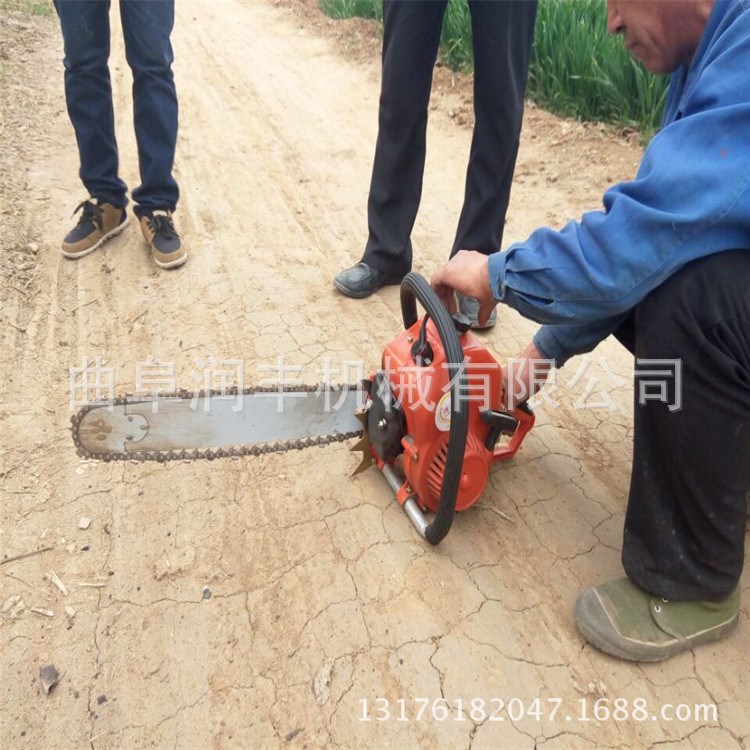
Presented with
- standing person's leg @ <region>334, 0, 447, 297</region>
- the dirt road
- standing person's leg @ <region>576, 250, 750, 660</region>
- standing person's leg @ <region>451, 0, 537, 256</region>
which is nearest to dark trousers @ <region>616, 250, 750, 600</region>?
standing person's leg @ <region>576, 250, 750, 660</region>

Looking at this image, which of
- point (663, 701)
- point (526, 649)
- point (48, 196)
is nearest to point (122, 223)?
point (48, 196)

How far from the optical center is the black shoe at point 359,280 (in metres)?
2.92

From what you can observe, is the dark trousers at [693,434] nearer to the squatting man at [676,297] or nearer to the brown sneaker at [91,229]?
the squatting man at [676,297]

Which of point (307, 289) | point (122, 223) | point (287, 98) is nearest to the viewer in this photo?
point (307, 289)

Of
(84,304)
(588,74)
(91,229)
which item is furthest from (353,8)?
(84,304)

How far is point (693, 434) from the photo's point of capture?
1370 millimetres

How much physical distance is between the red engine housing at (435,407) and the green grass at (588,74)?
10.6 feet

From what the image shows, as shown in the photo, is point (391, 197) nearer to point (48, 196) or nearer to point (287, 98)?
point (48, 196)

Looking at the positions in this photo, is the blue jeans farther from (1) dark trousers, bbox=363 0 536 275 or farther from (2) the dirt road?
(1) dark trousers, bbox=363 0 536 275

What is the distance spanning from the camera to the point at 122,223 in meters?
3.31

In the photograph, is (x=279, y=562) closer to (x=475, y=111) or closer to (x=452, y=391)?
(x=452, y=391)

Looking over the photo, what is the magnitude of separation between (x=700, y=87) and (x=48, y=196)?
338 centimetres

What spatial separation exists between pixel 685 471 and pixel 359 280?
70.7 inches

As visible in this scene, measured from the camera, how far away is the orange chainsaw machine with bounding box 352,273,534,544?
1548 millimetres
